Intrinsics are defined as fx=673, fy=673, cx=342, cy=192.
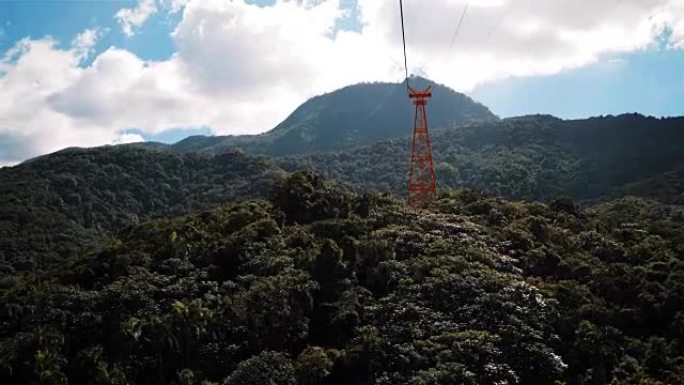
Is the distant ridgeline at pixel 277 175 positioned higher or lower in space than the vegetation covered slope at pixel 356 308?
higher

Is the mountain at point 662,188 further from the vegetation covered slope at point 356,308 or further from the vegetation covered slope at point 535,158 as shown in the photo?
the vegetation covered slope at point 356,308

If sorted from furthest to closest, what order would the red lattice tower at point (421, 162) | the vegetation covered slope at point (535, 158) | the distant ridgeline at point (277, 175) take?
the vegetation covered slope at point (535, 158), the distant ridgeline at point (277, 175), the red lattice tower at point (421, 162)

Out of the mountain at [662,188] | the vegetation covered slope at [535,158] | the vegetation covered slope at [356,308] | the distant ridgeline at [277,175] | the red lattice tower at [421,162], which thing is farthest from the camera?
the vegetation covered slope at [535,158]

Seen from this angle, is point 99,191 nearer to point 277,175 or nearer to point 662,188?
point 277,175

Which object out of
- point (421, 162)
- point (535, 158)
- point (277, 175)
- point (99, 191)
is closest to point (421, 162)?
point (421, 162)

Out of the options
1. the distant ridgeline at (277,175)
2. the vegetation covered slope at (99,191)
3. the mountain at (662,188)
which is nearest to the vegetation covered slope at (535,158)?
the distant ridgeline at (277,175)

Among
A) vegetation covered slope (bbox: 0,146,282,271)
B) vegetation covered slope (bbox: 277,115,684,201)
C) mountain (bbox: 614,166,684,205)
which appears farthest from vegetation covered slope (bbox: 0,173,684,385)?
vegetation covered slope (bbox: 277,115,684,201)
